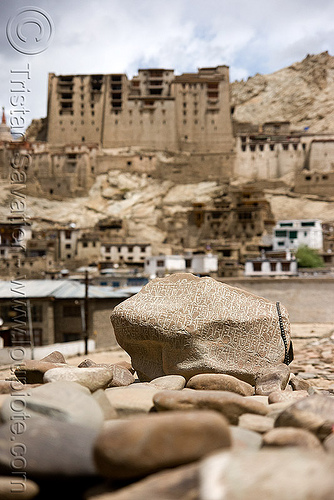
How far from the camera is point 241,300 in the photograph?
7.72 meters

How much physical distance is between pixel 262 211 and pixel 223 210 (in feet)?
14.6

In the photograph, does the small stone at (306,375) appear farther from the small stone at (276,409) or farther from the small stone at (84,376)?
the small stone at (84,376)

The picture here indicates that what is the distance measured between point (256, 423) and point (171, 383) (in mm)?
2232

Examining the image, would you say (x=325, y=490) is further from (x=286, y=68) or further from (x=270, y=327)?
(x=286, y=68)

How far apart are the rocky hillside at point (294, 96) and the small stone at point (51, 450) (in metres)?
93.0

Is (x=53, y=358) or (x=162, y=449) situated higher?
(x=162, y=449)

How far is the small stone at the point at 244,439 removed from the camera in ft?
12.6

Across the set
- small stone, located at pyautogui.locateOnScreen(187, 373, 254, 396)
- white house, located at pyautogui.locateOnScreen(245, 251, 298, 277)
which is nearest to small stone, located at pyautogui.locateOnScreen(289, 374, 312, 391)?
small stone, located at pyautogui.locateOnScreen(187, 373, 254, 396)

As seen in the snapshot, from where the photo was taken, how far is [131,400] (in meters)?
5.00

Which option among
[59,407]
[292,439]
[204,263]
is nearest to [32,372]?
[59,407]

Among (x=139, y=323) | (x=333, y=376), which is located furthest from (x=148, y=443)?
(x=333, y=376)

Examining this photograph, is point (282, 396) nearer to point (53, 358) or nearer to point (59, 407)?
point (59, 407)

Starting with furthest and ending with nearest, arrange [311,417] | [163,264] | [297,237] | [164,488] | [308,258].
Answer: [297,237], [163,264], [308,258], [311,417], [164,488]

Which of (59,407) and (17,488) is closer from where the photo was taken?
(17,488)
